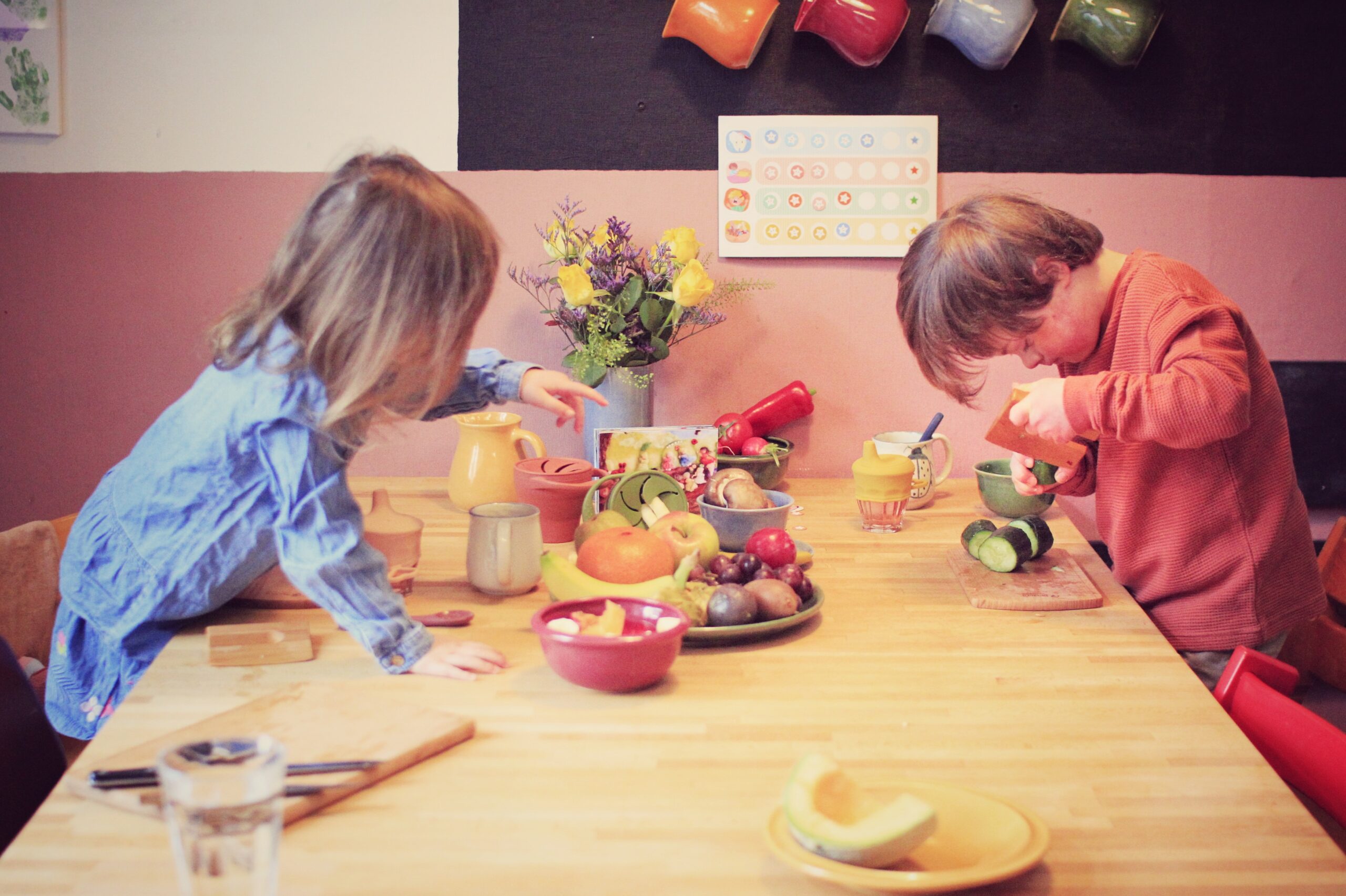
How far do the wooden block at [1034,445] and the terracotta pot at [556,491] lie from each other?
0.60 meters

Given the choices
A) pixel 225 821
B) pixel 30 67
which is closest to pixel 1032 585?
pixel 225 821

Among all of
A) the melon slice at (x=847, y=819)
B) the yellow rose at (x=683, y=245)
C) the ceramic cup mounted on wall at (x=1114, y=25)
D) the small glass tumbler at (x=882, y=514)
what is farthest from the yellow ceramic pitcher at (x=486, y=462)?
the ceramic cup mounted on wall at (x=1114, y=25)

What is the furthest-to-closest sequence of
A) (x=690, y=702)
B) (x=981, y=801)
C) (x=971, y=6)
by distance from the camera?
(x=971, y=6)
(x=690, y=702)
(x=981, y=801)

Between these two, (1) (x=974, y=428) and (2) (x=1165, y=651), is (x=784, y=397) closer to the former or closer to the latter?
(1) (x=974, y=428)

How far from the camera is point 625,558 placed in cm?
125

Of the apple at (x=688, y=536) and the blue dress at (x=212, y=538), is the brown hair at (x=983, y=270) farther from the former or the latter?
the blue dress at (x=212, y=538)

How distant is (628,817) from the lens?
0.80 meters

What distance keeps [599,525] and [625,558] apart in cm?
20

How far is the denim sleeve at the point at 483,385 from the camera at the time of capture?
153 centimetres

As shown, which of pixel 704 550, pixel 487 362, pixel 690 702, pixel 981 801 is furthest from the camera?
pixel 487 362

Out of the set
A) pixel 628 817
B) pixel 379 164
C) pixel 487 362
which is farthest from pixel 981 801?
pixel 487 362

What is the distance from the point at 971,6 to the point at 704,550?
1176 mm

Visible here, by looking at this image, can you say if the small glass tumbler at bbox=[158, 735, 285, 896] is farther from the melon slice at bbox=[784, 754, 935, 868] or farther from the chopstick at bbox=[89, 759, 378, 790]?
the melon slice at bbox=[784, 754, 935, 868]

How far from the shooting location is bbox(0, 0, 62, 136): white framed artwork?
1970mm
